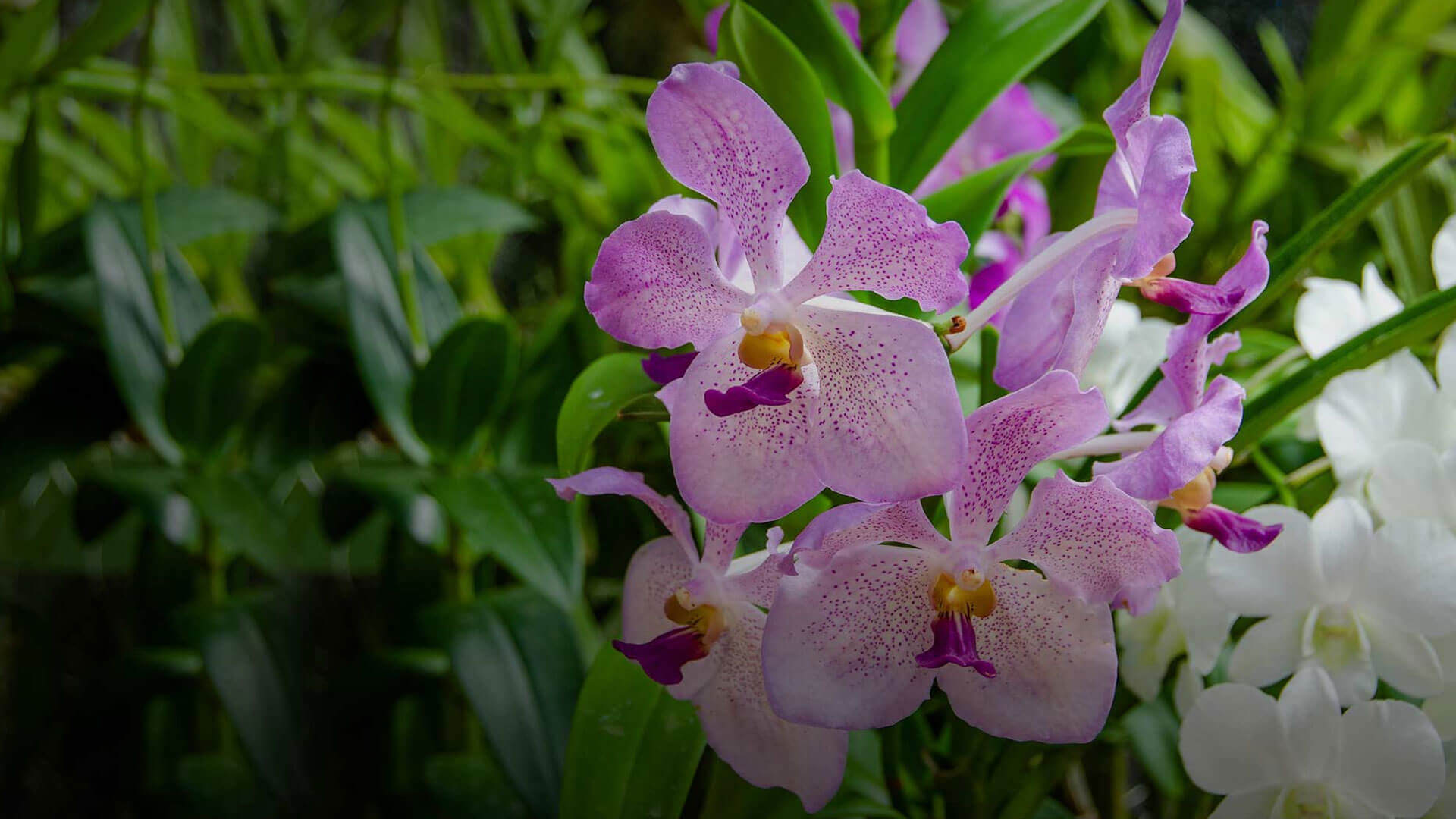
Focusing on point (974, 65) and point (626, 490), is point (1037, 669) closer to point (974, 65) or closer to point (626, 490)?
→ point (626, 490)

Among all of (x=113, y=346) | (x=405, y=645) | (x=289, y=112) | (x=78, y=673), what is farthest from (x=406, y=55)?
(x=78, y=673)

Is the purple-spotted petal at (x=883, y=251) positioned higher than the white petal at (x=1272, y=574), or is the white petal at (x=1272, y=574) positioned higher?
the purple-spotted petal at (x=883, y=251)

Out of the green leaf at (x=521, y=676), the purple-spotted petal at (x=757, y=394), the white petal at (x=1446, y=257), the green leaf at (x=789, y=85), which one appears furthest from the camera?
the green leaf at (x=521, y=676)

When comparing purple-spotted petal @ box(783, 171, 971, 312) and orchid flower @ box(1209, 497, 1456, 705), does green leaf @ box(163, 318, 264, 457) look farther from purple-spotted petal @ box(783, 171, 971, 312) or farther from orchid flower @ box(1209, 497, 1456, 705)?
orchid flower @ box(1209, 497, 1456, 705)

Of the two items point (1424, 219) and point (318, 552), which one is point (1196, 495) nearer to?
point (1424, 219)

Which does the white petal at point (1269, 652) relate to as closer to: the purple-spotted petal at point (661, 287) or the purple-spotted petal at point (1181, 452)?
the purple-spotted petal at point (1181, 452)

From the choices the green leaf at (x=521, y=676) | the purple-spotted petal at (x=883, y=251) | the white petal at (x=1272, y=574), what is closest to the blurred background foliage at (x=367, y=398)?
the green leaf at (x=521, y=676)
